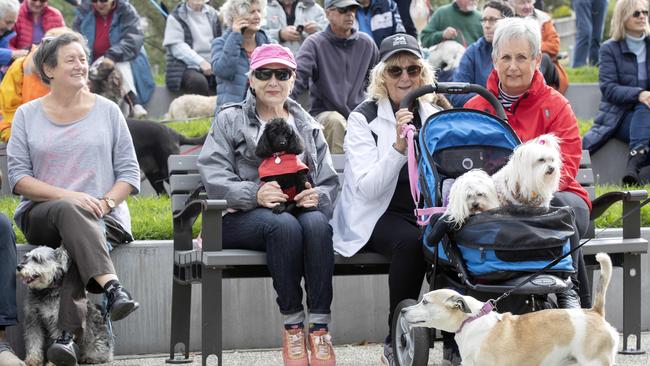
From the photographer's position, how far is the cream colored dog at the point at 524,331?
16.6 feet

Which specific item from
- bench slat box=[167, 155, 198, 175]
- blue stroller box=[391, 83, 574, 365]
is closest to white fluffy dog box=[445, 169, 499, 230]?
blue stroller box=[391, 83, 574, 365]

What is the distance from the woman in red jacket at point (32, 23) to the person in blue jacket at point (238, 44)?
188 centimetres

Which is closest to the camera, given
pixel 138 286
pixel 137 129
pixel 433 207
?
pixel 433 207

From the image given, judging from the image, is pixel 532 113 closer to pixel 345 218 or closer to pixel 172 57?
pixel 345 218

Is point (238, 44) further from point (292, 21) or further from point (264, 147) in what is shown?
point (264, 147)

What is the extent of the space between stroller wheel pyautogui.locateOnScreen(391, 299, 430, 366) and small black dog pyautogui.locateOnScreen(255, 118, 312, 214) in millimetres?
910

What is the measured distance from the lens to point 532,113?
6.42 m

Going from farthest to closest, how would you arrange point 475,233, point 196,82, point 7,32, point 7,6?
point 196,82
point 7,32
point 7,6
point 475,233

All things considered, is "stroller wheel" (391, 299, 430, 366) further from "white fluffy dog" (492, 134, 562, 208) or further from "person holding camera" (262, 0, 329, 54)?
"person holding camera" (262, 0, 329, 54)

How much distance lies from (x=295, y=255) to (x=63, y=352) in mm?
1306

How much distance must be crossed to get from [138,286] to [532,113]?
250 centimetres

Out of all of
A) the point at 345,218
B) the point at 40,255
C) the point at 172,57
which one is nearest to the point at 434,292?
the point at 345,218

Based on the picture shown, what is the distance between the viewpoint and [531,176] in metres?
5.27

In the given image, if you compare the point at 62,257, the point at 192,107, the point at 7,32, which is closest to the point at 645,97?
the point at 192,107
